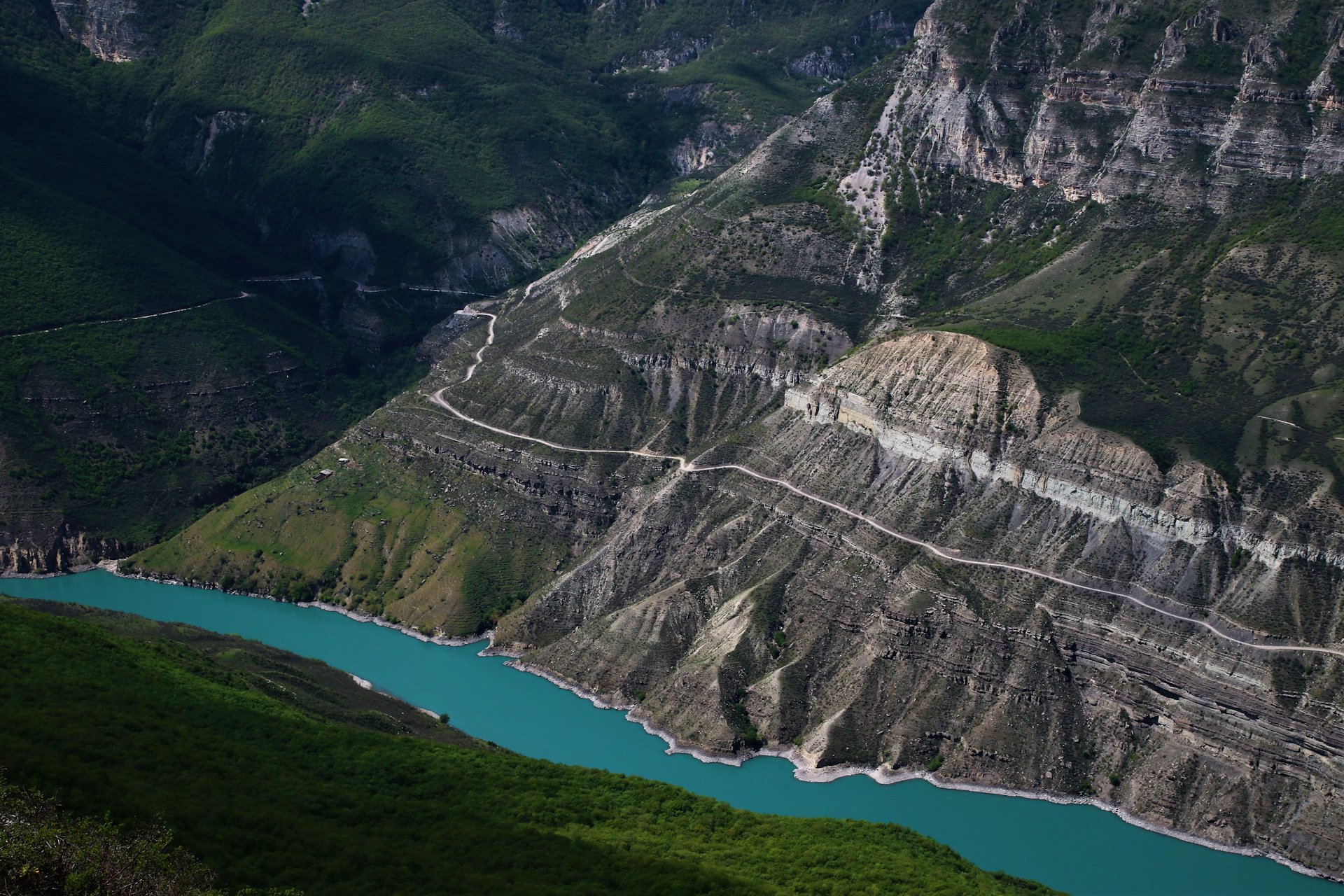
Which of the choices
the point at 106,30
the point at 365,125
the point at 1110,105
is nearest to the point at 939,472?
the point at 1110,105

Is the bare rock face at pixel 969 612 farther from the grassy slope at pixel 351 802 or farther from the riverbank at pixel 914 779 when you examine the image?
the grassy slope at pixel 351 802

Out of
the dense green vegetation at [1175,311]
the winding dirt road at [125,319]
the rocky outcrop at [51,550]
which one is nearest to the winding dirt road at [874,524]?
the dense green vegetation at [1175,311]

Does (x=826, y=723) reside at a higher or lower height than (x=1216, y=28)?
lower

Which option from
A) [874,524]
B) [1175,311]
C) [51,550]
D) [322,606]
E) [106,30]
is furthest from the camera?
[106,30]

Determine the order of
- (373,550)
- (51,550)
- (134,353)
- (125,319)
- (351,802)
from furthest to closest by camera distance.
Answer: (125,319)
(134,353)
(51,550)
(373,550)
(351,802)

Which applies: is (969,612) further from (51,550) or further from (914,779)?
(51,550)

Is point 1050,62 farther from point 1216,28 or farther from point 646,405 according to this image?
point 646,405

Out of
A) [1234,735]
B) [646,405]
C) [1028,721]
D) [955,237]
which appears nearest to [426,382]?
[646,405]
